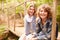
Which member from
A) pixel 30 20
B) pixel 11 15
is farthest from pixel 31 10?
pixel 11 15

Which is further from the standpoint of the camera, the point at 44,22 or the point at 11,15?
the point at 11,15

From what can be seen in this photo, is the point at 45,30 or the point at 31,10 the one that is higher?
the point at 31,10

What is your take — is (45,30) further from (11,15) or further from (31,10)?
(11,15)

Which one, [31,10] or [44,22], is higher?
[31,10]

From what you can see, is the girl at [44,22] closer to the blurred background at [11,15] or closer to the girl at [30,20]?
the girl at [30,20]

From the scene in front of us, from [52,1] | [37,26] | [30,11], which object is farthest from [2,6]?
[52,1]

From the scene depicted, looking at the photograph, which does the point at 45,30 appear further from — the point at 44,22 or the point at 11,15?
the point at 11,15

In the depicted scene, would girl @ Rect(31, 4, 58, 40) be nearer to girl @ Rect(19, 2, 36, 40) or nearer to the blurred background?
girl @ Rect(19, 2, 36, 40)

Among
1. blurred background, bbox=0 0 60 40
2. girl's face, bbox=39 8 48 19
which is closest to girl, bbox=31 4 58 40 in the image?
girl's face, bbox=39 8 48 19

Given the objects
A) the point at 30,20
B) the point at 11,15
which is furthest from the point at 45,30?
the point at 11,15

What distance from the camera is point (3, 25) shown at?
1.70m

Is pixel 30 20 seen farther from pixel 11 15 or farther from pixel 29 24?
pixel 11 15

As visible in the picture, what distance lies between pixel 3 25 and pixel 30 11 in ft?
1.06

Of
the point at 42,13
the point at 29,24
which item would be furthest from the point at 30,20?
the point at 42,13
